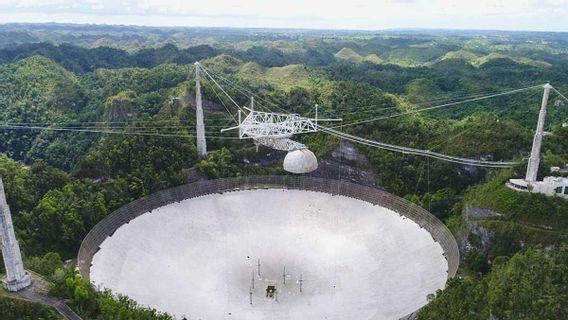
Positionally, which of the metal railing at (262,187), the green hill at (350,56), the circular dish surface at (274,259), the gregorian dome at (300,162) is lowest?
the circular dish surface at (274,259)

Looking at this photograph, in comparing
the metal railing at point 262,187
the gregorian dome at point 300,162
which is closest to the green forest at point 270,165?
the metal railing at point 262,187

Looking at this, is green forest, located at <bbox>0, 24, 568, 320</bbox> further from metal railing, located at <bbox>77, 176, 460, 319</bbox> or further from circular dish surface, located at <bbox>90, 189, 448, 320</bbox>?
circular dish surface, located at <bbox>90, 189, 448, 320</bbox>

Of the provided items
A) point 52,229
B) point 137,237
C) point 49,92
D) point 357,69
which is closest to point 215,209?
point 137,237

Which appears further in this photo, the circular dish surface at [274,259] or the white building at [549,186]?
the white building at [549,186]

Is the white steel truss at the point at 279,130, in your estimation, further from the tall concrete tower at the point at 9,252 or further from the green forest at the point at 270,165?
the tall concrete tower at the point at 9,252

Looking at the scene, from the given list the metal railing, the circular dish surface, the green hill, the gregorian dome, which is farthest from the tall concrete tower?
the green hill
